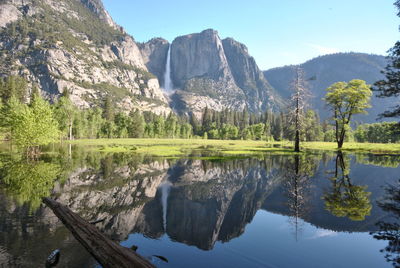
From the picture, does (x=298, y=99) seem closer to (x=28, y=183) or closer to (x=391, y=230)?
(x=391, y=230)

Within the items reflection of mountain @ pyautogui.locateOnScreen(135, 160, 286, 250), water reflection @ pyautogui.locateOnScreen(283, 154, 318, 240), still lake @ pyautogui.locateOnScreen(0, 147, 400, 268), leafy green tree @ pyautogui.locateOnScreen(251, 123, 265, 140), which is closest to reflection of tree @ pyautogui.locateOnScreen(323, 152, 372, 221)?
still lake @ pyautogui.locateOnScreen(0, 147, 400, 268)

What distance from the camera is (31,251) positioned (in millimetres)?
9641

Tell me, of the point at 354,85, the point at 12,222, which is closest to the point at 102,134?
the point at 354,85

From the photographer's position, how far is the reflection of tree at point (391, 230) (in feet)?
31.8

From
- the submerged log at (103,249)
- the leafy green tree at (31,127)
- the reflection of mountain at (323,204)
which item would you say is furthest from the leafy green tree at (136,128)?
the submerged log at (103,249)

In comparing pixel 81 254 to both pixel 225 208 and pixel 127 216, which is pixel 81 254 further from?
pixel 225 208

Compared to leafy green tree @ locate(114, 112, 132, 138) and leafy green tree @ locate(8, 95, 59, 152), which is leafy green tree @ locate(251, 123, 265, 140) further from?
leafy green tree @ locate(8, 95, 59, 152)

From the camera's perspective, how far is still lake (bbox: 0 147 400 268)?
9.72m

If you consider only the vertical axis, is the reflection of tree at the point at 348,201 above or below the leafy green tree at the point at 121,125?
below

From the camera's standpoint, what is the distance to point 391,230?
12.6m

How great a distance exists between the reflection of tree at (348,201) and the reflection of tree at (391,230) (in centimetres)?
105

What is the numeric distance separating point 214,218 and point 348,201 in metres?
9.70

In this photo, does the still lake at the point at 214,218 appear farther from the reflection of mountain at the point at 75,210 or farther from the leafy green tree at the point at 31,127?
the leafy green tree at the point at 31,127

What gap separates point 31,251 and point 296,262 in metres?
9.85
